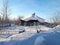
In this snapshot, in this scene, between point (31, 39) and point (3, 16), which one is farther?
point (3, 16)

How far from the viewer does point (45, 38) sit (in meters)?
4.71

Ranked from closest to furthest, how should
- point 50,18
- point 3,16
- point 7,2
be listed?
point 7,2 → point 3,16 → point 50,18

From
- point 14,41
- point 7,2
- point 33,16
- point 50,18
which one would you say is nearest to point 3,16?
point 7,2

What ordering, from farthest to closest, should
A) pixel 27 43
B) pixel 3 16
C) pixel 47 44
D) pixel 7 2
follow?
pixel 3 16 → pixel 7 2 → pixel 27 43 → pixel 47 44

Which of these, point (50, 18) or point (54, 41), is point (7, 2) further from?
point (54, 41)

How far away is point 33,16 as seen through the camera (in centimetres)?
3909

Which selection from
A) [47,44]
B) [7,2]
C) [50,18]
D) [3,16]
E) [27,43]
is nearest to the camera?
[47,44]

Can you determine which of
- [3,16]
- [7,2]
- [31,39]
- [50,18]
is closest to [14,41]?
[31,39]

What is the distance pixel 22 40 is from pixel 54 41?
1267 mm

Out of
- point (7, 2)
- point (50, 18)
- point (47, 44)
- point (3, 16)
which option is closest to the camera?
point (47, 44)

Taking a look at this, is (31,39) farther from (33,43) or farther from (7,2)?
(7,2)

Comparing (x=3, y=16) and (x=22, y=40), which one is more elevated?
(x=3, y=16)

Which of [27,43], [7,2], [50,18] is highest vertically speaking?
[7,2]

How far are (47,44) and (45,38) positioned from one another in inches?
11.8
